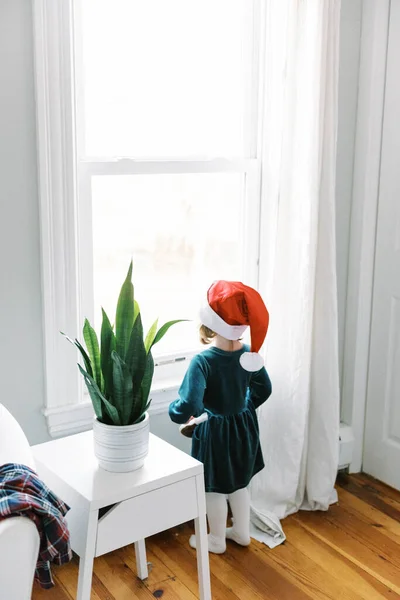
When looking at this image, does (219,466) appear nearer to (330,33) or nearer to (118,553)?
(118,553)

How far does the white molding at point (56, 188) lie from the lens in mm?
2217

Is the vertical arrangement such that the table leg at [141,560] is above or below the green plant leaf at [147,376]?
below

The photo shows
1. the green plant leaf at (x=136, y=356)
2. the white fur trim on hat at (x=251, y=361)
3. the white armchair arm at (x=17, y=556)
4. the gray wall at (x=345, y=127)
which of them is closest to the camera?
the white armchair arm at (x=17, y=556)

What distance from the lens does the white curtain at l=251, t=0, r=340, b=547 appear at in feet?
8.54

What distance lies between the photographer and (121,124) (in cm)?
250

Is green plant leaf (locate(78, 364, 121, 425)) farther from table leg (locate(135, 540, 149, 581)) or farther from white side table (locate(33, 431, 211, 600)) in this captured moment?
table leg (locate(135, 540, 149, 581))

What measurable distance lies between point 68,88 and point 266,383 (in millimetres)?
1141

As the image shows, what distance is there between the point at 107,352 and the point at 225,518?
2.87 feet

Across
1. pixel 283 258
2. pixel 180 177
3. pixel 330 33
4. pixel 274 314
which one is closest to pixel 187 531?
pixel 274 314

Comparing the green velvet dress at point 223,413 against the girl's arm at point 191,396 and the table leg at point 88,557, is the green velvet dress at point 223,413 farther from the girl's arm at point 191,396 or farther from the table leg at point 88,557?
the table leg at point 88,557

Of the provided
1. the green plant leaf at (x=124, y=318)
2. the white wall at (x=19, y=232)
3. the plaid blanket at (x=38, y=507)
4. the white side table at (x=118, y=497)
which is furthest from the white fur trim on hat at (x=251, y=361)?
the plaid blanket at (x=38, y=507)

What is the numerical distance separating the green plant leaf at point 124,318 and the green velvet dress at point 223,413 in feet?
1.29

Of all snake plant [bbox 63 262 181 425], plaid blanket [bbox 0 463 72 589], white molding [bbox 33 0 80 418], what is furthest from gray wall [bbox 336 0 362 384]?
plaid blanket [bbox 0 463 72 589]

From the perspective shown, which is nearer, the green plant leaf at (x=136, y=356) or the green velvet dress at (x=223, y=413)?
the green plant leaf at (x=136, y=356)
